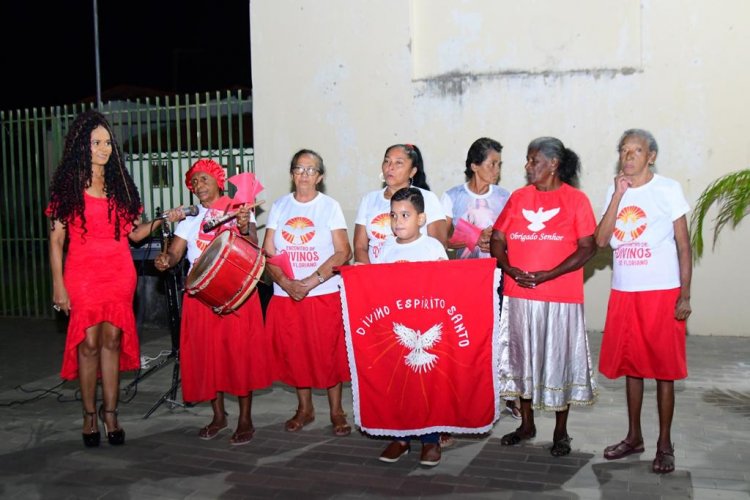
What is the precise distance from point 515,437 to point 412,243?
4.89 ft

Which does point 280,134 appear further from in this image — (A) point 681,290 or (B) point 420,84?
(A) point 681,290

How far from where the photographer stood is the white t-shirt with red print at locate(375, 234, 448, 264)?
191 inches

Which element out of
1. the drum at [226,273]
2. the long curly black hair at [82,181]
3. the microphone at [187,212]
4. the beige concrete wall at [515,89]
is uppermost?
the beige concrete wall at [515,89]

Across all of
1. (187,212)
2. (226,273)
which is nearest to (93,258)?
(187,212)

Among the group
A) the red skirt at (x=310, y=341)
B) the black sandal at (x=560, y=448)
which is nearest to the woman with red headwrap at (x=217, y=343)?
the red skirt at (x=310, y=341)

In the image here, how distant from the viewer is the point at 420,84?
32.0ft

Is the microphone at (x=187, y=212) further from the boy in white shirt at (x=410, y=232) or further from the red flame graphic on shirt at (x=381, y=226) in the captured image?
the boy in white shirt at (x=410, y=232)

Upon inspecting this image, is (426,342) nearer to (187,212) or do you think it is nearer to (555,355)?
(555,355)

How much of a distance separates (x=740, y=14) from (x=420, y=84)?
360 cm

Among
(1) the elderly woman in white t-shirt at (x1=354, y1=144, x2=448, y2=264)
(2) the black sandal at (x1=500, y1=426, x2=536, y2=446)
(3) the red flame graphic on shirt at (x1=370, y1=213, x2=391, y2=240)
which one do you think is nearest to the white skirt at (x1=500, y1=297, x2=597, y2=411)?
(2) the black sandal at (x1=500, y1=426, x2=536, y2=446)

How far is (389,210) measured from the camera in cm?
544

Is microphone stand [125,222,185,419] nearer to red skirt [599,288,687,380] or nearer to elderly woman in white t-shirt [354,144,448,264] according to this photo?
elderly woman in white t-shirt [354,144,448,264]

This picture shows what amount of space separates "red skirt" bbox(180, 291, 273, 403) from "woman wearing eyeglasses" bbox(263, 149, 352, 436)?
0.59 ft

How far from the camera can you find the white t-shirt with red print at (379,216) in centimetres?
533
